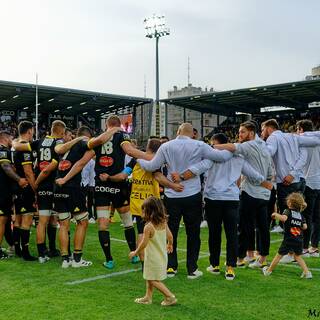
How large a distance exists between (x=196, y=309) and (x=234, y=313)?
37 centimetres

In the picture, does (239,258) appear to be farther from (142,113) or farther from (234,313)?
(142,113)

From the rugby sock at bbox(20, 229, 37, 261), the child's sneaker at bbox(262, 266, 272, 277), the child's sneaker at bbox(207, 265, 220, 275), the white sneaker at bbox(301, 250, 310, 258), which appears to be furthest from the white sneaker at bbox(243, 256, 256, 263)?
the rugby sock at bbox(20, 229, 37, 261)

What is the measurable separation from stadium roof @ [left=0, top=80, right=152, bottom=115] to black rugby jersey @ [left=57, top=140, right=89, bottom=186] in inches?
925

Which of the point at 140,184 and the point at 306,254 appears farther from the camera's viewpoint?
the point at 306,254

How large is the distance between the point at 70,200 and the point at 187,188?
1.77m

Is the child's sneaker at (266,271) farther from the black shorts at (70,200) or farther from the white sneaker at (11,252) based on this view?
the white sneaker at (11,252)

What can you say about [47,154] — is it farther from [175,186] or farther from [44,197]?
[175,186]

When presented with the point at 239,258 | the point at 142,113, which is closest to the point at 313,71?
the point at 142,113

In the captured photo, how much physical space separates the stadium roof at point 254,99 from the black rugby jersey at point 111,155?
2258cm

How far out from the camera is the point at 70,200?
6.67m

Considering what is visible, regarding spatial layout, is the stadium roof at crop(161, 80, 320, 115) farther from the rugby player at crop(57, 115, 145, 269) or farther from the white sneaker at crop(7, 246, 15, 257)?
the white sneaker at crop(7, 246, 15, 257)

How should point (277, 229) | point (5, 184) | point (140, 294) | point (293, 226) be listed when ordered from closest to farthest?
point (140, 294) → point (293, 226) → point (5, 184) → point (277, 229)

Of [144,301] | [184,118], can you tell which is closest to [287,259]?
[144,301]

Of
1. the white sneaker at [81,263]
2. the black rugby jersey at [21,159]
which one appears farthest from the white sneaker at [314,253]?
the black rugby jersey at [21,159]
